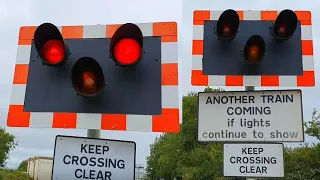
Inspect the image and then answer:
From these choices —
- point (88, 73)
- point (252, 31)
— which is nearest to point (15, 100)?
point (88, 73)

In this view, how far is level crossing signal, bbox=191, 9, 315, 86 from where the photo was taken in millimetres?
4371

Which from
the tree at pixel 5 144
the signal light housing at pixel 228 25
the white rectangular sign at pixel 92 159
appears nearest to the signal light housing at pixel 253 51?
the signal light housing at pixel 228 25

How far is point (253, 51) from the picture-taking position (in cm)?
427

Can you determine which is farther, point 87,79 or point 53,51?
point 53,51

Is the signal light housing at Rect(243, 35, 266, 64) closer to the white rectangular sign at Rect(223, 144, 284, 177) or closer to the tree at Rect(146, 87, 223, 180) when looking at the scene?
the white rectangular sign at Rect(223, 144, 284, 177)

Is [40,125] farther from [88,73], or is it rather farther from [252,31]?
[252,31]

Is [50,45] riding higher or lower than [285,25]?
lower

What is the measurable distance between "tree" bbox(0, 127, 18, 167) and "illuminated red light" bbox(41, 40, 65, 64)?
154 ft

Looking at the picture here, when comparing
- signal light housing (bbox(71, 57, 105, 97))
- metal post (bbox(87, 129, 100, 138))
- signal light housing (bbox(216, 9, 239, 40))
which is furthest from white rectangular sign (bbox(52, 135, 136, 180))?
signal light housing (bbox(216, 9, 239, 40))

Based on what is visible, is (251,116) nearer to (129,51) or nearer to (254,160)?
(254,160)

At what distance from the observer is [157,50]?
11.4 ft

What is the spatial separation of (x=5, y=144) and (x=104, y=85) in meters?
49.7

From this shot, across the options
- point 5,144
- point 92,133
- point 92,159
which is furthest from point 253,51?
point 5,144

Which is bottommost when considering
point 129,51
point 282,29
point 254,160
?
point 254,160
